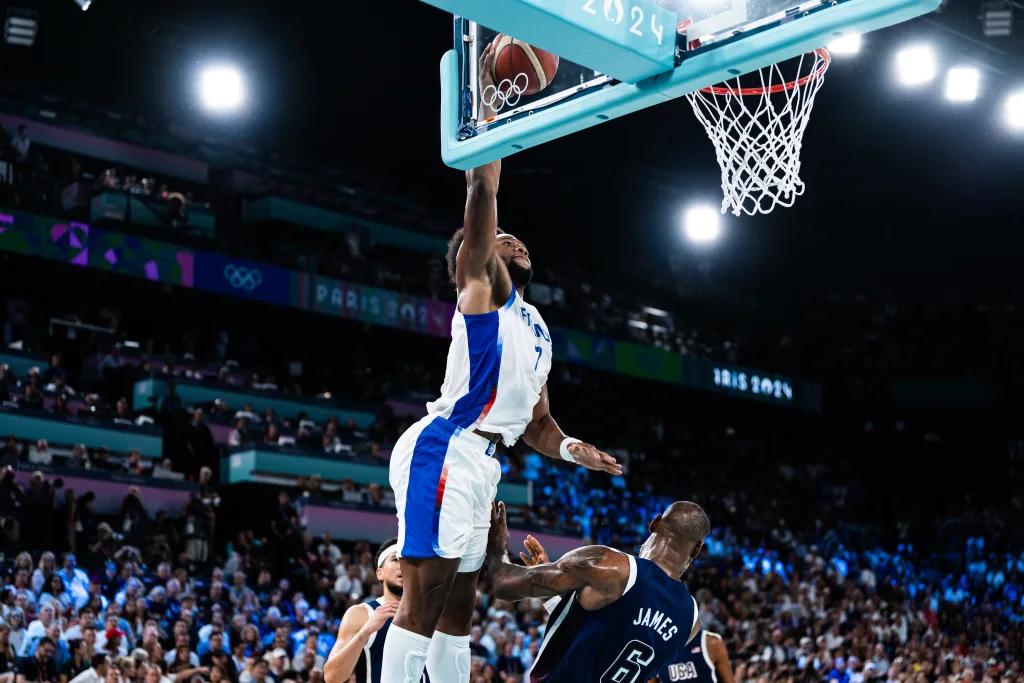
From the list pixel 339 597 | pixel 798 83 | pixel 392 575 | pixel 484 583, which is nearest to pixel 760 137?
pixel 798 83

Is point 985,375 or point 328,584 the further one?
point 985,375

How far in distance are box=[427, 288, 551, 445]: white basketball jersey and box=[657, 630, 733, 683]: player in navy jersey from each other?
12.1ft

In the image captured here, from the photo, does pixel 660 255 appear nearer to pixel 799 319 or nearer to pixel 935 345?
pixel 799 319

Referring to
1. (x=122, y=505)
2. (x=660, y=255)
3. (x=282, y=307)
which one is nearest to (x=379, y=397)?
(x=282, y=307)

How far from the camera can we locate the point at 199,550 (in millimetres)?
15562

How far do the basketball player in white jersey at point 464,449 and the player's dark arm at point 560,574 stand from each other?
165mm

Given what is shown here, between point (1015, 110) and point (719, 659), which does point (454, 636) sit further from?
point (1015, 110)

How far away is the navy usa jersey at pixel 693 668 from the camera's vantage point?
8000 millimetres

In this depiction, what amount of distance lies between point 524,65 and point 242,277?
1860 cm

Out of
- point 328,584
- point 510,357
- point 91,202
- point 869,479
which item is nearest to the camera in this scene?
point 510,357

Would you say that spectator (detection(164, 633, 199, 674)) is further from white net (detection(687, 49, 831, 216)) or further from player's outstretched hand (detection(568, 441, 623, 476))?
player's outstretched hand (detection(568, 441, 623, 476))

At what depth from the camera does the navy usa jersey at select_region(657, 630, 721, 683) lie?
8.00m

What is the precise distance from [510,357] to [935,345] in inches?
1161

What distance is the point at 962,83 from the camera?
18.4 metres
